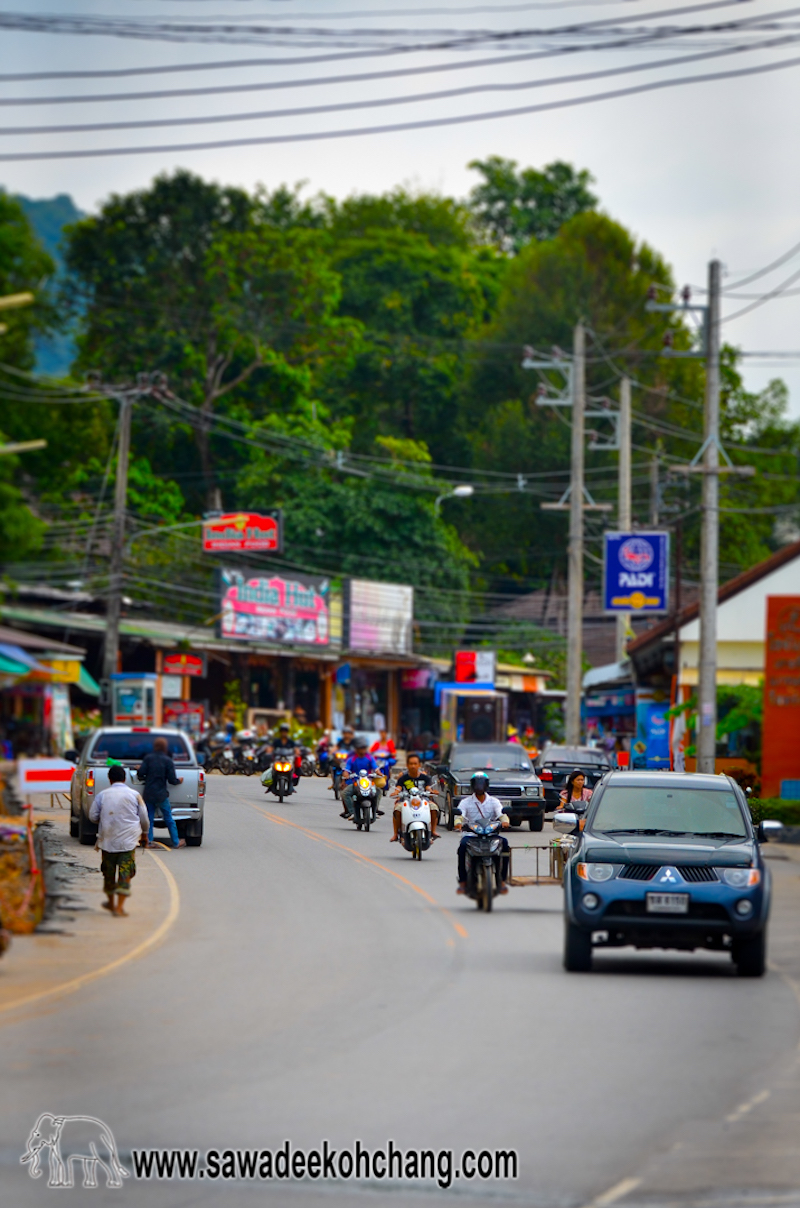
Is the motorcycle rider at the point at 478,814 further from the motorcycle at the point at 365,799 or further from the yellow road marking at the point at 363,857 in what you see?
the motorcycle at the point at 365,799

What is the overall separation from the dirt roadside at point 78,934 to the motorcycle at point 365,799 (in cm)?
585

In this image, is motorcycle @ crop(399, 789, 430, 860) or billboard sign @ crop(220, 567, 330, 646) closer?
motorcycle @ crop(399, 789, 430, 860)

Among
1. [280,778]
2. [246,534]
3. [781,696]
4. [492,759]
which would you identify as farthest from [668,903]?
[246,534]

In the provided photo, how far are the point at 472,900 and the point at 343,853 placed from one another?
5965 millimetres

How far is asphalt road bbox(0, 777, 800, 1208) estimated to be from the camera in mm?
7777

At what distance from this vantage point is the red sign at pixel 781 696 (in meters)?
31.0

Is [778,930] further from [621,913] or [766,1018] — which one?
[766,1018]

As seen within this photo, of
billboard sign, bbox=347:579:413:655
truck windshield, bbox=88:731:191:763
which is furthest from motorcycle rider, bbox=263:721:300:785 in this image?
billboard sign, bbox=347:579:413:655

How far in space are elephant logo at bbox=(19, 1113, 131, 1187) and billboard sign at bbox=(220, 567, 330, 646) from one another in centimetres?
4698

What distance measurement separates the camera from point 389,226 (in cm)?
9112

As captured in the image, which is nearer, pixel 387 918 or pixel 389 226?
pixel 387 918

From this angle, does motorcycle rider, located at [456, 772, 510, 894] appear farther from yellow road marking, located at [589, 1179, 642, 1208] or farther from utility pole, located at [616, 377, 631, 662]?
utility pole, located at [616, 377, 631, 662]

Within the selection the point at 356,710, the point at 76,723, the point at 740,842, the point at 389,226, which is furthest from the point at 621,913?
the point at 389,226

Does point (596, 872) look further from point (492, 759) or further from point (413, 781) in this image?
point (492, 759)
